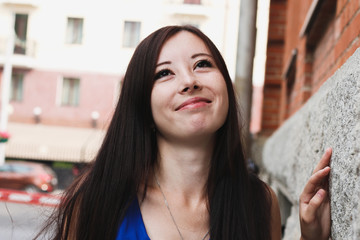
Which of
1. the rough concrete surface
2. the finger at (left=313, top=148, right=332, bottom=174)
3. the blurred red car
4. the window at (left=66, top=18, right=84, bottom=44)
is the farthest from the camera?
the window at (left=66, top=18, right=84, bottom=44)

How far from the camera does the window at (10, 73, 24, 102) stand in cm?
2011

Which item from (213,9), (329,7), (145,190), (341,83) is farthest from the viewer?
(213,9)

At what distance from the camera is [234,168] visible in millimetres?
2064

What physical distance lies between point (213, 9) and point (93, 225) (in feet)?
62.1

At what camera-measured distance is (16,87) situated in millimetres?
20250

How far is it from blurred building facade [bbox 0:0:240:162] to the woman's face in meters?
18.0

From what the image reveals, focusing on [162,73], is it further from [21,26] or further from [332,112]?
[21,26]

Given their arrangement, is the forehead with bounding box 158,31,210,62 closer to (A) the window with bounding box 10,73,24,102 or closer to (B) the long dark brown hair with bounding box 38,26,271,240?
(B) the long dark brown hair with bounding box 38,26,271,240

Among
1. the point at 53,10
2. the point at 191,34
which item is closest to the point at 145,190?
the point at 191,34

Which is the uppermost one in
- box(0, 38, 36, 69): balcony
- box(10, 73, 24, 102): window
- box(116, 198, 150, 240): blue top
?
box(116, 198, 150, 240): blue top

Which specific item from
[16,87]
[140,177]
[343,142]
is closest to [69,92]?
[16,87]

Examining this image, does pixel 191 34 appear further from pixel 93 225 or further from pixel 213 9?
pixel 213 9

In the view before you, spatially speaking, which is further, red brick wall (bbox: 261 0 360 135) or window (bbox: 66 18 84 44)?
window (bbox: 66 18 84 44)

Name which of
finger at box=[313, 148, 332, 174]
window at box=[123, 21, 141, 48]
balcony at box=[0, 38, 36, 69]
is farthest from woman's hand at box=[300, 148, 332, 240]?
balcony at box=[0, 38, 36, 69]
